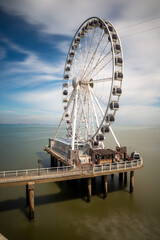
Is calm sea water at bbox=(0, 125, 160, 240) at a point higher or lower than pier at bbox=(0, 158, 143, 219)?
lower

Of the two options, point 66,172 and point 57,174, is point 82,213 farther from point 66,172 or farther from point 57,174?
point 57,174

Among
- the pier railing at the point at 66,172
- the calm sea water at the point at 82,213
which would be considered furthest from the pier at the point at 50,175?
the calm sea water at the point at 82,213

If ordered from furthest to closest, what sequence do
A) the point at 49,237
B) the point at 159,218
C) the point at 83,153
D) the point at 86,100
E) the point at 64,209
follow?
the point at 86,100
the point at 83,153
the point at 64,209
the point at 159,218
the point at 49,237

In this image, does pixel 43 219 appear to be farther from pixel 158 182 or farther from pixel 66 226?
pixel 158 182

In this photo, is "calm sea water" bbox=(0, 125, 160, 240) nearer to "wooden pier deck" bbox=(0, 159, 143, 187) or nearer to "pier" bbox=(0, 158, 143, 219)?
"pier" bbox=(0, 158, 143, 219)

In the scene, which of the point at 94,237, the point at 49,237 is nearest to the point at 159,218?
the point at 94,237

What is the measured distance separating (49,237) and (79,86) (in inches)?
797

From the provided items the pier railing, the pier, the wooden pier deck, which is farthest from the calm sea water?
the pier railing

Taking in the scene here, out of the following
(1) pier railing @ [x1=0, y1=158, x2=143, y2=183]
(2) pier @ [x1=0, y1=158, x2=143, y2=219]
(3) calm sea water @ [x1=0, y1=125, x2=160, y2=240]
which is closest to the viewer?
(3) calm sea water @ [x1=0, y1=125, x2=160, y2=240]

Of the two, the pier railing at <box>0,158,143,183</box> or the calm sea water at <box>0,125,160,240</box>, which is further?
the pier railing at <box>0,158,143,183</box>

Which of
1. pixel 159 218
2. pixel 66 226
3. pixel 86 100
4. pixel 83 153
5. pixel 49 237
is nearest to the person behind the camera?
pixel 49 237

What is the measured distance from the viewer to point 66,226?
53.3ft

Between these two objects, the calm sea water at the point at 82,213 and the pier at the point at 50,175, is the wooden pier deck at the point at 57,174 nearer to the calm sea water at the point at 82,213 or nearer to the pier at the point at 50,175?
the pier at the point at 50,175

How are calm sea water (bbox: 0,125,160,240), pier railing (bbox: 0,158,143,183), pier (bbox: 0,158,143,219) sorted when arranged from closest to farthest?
1. calm sea water (bbox: 0,125,160,240)
2. pier (bbox: 0,158,143,219)
3. pier railing (bbox: 0,158,143,183)
